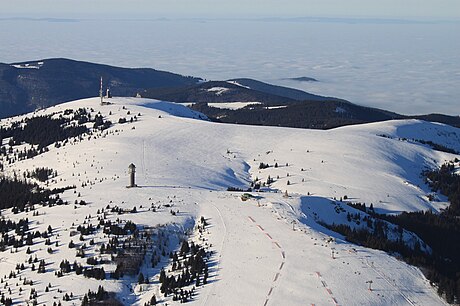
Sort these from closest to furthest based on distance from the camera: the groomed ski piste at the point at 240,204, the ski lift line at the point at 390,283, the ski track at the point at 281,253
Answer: the ski track at the point at 281,253
the ski lift line at the point at 390,283
the groomed ski piste at the point at 240,204

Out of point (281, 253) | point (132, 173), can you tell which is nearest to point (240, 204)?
point (132, 173)

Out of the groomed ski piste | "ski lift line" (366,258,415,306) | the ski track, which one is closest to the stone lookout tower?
the groomed ski piste

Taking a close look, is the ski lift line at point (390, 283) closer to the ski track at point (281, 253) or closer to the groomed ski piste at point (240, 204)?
the groomed ski piste at point (240, 204)

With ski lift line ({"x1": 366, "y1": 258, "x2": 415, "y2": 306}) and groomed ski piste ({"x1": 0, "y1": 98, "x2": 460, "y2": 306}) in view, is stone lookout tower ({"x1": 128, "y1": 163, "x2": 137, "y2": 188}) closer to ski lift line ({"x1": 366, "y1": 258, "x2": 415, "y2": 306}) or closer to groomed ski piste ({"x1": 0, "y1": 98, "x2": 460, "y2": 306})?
groomed ski piste ({"x1": 0, "y1": 98, "x2": 460, "y2": 306})

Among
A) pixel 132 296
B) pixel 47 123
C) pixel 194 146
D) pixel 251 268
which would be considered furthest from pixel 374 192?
pixel 47 123

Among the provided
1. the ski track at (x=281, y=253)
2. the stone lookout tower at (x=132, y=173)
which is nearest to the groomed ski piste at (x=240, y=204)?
the ski track at (x=281, y=253)

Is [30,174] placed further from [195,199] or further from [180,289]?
→ [180,289]

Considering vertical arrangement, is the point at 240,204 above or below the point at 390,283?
above

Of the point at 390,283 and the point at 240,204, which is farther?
the point at 240,204

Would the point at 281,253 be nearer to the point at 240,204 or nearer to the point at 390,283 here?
the point at 390,283

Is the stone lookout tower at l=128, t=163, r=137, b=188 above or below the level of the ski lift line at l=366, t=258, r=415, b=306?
above
